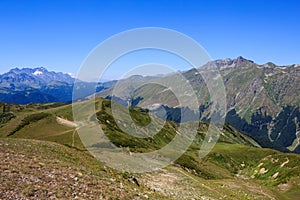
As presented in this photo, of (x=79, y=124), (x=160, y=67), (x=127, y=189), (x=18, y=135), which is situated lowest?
(x=18, y=135)

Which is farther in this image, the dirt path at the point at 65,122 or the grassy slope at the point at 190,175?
the dirt path at the point at 65,122

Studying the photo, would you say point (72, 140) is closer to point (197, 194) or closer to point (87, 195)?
point (197, 194)

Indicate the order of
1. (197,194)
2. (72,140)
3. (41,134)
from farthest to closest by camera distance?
(41,134), (72,140), (197,194)

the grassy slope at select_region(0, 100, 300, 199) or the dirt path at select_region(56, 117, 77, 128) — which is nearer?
the grassy slope at select_region(0, 100, 300, 199)

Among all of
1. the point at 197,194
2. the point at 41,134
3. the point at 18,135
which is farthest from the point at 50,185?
the point at 18,135

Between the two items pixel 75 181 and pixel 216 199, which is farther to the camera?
pixel 216 199

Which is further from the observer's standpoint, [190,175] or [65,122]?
[65,122]

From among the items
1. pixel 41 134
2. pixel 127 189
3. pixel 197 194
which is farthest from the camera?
pixel 41 134

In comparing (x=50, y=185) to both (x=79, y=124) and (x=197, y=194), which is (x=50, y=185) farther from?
(x=79, y=124)

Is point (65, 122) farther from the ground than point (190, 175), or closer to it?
closer to it

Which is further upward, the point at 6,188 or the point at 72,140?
the point at 6,188

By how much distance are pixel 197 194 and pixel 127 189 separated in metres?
16.5

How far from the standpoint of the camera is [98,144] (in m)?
104

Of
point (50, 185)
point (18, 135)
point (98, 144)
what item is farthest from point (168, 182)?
point (18, 135)
